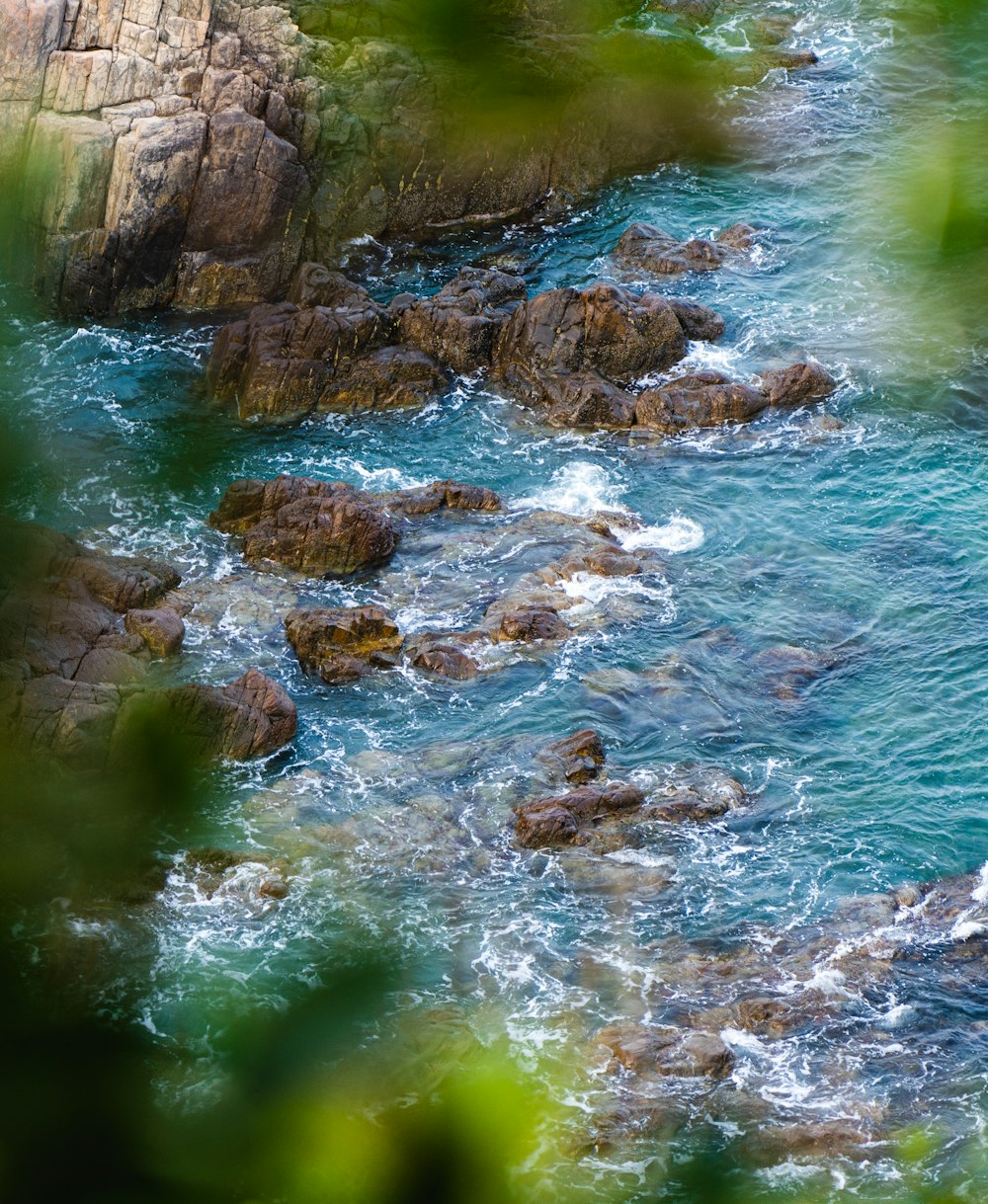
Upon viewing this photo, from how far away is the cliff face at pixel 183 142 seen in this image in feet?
147

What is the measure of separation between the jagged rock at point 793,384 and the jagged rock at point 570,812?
16.7 meters

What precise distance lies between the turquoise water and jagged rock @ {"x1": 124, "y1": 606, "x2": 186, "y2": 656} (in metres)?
0.46

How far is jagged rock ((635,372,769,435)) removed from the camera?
4225 cm

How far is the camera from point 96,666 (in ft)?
103

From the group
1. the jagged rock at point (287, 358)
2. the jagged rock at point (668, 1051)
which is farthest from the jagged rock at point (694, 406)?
the jagged rock at point (668, 1051)

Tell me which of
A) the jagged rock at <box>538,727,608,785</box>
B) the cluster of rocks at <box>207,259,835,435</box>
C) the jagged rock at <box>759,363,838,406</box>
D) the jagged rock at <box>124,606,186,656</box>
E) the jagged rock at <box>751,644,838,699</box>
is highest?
the jagged rock at <box>759,363,838,406</box>

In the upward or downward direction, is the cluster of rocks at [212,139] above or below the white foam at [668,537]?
above

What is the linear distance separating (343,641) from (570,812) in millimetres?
7169

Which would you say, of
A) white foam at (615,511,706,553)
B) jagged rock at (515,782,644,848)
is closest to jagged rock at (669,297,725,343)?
white foam at (615,511,706,553)

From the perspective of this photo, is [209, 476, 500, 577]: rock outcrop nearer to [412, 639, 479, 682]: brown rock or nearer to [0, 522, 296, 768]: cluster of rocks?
[0, 522, 296, 768]: cluster of rocks

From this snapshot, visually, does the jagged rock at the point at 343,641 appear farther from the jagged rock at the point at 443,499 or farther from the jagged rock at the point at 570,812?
the jagged rock at the point at 570,812

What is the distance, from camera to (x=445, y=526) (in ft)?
127

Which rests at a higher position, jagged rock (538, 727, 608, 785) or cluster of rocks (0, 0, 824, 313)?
cluster of rocks (0, 0, 824, 313)

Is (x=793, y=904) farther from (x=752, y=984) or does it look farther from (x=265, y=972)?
(x=265, y=972)
